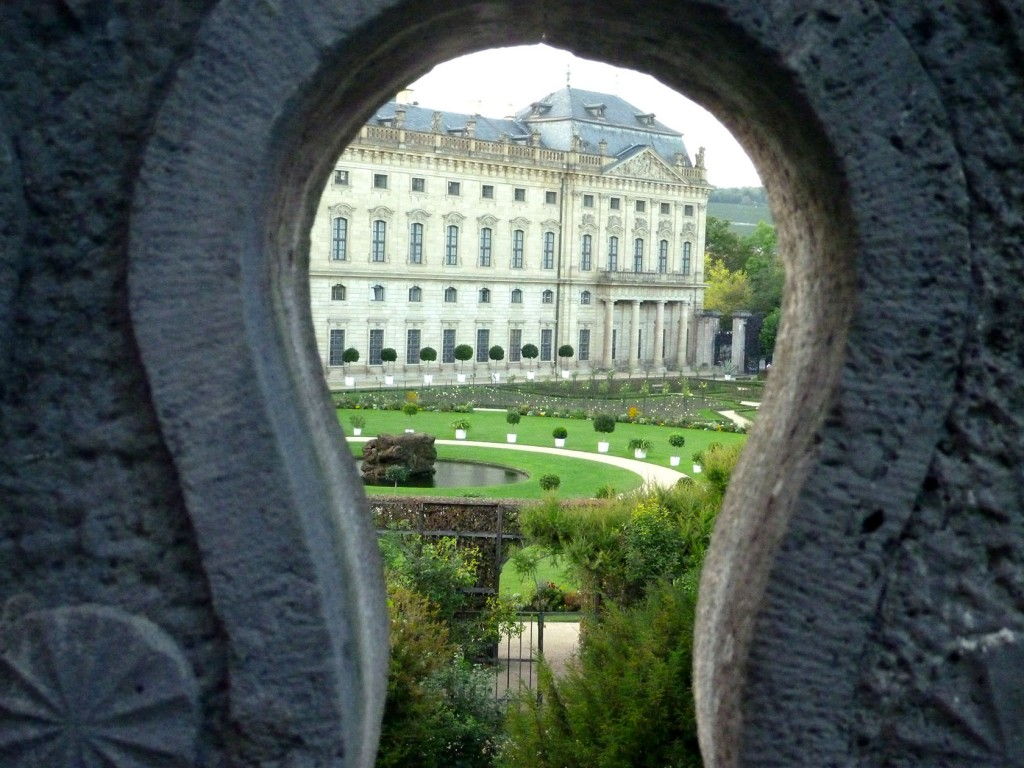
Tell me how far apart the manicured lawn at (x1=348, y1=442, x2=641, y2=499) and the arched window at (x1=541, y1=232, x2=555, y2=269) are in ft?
65.6

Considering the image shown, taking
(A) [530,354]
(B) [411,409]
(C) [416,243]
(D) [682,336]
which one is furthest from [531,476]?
(D) [682,336]

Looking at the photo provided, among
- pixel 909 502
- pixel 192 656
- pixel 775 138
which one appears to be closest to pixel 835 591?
pixel 909 502

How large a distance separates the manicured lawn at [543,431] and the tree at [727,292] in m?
24.3

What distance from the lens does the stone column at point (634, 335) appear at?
133 feet

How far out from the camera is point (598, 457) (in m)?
18.8

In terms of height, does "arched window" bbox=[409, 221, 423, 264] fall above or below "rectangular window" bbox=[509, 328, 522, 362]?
above

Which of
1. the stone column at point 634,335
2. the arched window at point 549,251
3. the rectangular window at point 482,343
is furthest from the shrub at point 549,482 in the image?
the stone column at point 634,335

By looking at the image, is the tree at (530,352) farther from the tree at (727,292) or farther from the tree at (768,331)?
the tree at (727,292)

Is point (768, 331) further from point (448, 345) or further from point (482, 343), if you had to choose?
point (448, 345)

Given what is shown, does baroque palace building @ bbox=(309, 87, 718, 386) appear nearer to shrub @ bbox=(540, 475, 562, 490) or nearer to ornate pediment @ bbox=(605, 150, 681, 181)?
ornate pediment @ bbox=(605, 150, 681, 181)

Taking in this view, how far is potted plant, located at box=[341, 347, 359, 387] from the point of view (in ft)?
105

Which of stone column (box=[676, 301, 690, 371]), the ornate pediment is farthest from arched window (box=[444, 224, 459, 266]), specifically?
stone column (box=[676, 301, 690, 371])

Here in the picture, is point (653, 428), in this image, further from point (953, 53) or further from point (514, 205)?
point (953, 53)

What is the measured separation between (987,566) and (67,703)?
1.23 m
